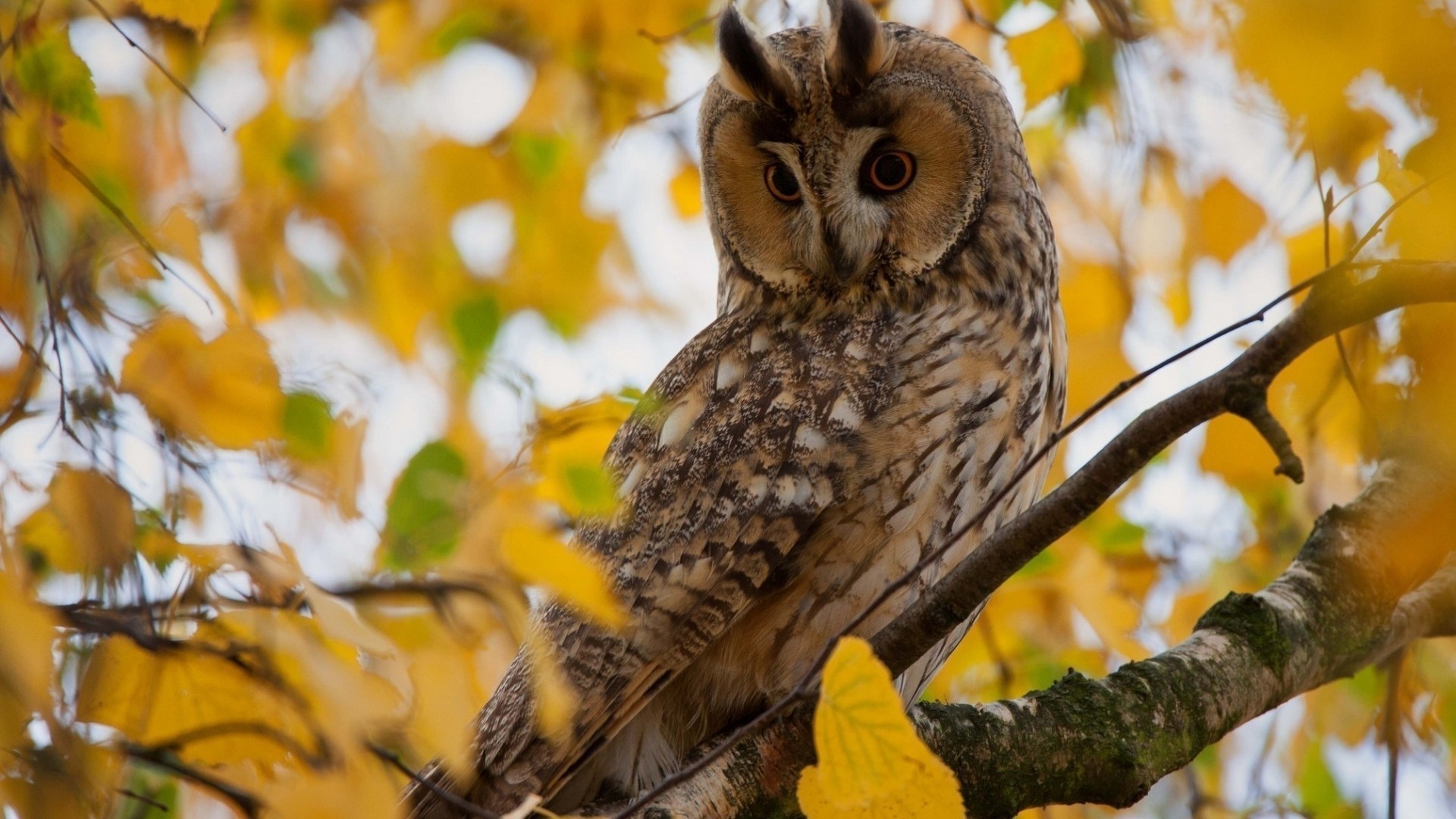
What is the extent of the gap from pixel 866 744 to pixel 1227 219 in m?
1.77

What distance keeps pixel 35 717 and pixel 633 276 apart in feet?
8.32

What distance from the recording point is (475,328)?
65.6 inches

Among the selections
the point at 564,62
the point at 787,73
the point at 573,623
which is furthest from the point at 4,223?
the point at 564,62

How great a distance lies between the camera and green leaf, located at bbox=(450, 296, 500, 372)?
1607 millimetres

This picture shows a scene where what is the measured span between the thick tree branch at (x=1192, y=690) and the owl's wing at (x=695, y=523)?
0.73 ft

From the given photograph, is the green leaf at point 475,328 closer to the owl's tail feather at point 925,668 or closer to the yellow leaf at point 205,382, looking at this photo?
the yellow leaf at point 205,382

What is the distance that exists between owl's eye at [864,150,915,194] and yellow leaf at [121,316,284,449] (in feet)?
3.82

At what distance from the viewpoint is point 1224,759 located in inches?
145

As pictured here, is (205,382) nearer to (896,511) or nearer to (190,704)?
(190,704)

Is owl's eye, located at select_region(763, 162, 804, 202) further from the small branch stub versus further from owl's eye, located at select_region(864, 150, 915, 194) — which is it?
the small branch stub

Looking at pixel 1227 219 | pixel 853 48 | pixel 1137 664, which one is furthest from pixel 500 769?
pixel 1227 219

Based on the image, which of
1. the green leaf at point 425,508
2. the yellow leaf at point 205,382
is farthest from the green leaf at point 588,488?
the yellow leaf at point 205,382

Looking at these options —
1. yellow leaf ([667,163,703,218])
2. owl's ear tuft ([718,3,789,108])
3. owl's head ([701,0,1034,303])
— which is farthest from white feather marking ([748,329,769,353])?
yellow leaf ([667,163,703,218])

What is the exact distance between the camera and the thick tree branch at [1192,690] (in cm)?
169
